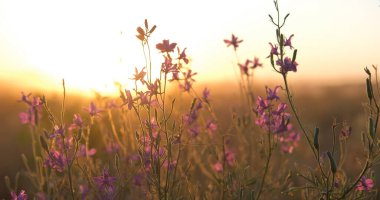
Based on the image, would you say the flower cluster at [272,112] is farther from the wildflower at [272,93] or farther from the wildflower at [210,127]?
the wildflower at [210,127]

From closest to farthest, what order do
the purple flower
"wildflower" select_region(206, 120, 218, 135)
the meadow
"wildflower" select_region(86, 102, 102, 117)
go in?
1. the meadow
2. the purple flower
3. "wildflower" select_region(86, 102, 102, 117)
4. "wildflower" select_region(206, 120, 218, 135)

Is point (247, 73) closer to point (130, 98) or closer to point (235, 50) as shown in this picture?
point (235, 50)

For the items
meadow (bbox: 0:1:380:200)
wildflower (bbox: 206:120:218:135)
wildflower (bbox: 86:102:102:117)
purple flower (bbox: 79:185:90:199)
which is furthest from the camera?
wildflower (bbox: 206:120:218:135)

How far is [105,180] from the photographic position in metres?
3.14

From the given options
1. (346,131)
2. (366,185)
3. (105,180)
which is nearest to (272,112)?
(346,131)

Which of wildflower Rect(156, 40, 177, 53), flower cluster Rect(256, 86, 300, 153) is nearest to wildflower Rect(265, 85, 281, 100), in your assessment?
flower cluster Rect(256, 86, 300, 153)

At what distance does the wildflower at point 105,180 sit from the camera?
3.12 meters

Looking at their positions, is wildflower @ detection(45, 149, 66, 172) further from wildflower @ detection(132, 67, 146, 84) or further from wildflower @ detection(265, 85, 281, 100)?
wildflower @ detection(265, 85, 281, 100)

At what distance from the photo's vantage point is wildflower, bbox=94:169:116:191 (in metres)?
3.12

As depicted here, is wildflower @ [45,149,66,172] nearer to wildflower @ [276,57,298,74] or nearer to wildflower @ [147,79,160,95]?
wildflower @ [147,79,160,95]

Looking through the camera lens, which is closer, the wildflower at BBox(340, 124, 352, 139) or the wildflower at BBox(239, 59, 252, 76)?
the wildflower at BBox(340, 124, 352, 139)

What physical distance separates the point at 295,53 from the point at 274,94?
0.41 meters

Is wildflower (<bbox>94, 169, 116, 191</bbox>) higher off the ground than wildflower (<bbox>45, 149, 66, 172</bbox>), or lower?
lower

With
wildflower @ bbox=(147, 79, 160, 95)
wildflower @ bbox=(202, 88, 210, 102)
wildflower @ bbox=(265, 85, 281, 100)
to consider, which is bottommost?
wildflower @ bbox=(202, 88, 210, 102)
